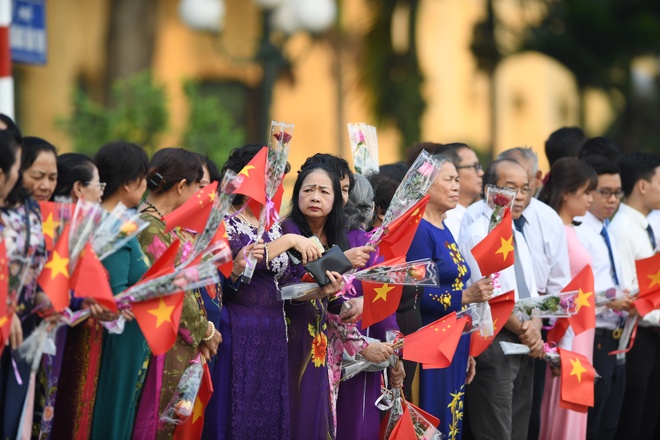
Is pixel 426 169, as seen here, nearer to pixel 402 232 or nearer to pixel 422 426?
pixel 402 232

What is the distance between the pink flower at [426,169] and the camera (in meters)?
6.10

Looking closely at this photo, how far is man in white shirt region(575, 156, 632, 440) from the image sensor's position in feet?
25.6

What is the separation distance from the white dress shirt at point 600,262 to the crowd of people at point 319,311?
0.04 feet

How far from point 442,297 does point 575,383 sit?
1091mm

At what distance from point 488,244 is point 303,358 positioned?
3.89ft

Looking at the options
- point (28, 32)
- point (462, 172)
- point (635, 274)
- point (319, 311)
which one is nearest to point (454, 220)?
point (462, 172)

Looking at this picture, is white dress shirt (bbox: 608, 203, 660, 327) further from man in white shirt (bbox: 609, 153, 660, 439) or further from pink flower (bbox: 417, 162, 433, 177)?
pink flower (bbox: 417, 162, 433, 177)

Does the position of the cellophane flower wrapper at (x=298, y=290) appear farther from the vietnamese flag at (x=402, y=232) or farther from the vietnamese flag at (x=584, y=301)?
the vietnamese flag at (x=584, y=301)

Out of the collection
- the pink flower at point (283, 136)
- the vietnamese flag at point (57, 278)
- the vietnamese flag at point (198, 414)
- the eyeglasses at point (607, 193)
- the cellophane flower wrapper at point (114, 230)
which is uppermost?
the pink flower at point (283, 136)

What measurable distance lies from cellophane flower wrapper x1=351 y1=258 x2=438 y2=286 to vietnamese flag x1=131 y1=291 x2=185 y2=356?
4.00ft

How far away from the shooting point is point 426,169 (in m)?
6.11

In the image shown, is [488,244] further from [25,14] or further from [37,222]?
[25,14]

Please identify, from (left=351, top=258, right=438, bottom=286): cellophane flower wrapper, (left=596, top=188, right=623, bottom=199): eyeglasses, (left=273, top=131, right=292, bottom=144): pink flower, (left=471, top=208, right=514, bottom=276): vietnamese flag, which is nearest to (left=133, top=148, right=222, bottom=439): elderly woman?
(left=273, top=131, right=292, bottom=144): pink flower

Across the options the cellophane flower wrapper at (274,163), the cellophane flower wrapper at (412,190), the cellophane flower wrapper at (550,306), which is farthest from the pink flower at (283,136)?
the cellophane flower wrapper at (550,306)
